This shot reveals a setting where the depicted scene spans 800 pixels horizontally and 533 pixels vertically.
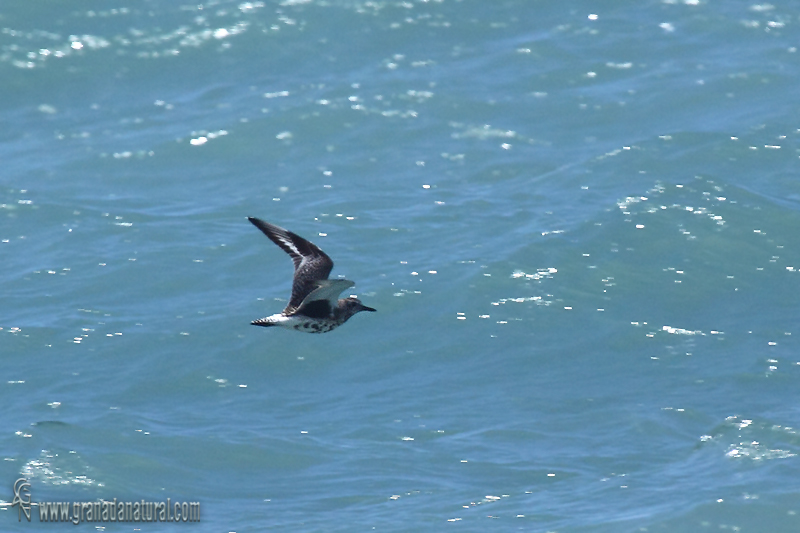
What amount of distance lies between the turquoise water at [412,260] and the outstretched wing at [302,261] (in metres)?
2.60

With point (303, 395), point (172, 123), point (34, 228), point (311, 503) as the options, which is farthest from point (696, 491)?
point (172, 123)

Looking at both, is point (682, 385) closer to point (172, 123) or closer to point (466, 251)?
point (466, 251)

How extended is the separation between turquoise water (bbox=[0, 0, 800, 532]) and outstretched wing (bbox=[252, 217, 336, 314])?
8.54ft

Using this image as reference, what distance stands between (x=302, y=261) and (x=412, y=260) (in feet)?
21.0

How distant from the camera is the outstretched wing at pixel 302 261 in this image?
12.8 m

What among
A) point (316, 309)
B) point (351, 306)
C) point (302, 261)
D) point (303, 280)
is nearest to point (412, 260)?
point (351, 306)

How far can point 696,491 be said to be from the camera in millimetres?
13180

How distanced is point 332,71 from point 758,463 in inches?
576

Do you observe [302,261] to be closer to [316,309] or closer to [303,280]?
[303,280]

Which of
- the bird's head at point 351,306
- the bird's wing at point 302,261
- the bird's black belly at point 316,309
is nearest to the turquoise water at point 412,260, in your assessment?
the bird's head at point 351,306

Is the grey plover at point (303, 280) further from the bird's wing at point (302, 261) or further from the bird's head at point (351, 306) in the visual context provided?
the bird's head at point (351, 306)

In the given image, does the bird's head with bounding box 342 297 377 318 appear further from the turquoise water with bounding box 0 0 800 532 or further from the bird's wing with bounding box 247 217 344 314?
the turquoise water with bounding box 0 0 800 532

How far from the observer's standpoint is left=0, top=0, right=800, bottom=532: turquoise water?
14.1m

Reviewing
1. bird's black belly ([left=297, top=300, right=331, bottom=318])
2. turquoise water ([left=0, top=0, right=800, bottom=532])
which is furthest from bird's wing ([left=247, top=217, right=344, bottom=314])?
turquoise water ([left=0, top=0, right=800, bottom=532])
